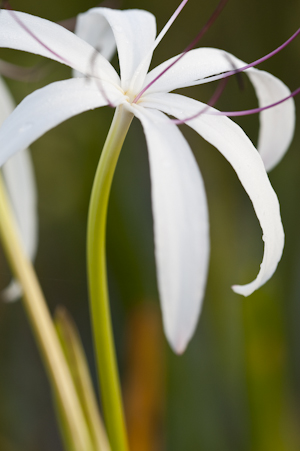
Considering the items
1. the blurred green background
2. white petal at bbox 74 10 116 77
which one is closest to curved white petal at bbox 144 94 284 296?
white petal at bbox 74 10 116 77

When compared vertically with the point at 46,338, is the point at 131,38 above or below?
above

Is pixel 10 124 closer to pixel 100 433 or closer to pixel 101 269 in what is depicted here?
pixel 101 269

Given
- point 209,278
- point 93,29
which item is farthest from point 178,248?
point 209,278

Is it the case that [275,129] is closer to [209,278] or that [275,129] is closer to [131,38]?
[131,38]

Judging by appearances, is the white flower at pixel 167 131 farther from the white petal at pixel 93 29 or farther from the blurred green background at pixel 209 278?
the blurred green background at pixel 209 278

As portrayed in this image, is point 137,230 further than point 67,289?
No

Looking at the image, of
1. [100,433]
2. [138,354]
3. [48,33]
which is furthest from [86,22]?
[138,354]

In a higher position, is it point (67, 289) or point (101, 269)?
point (101, 269)

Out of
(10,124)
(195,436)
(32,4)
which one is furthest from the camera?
(32,4)
